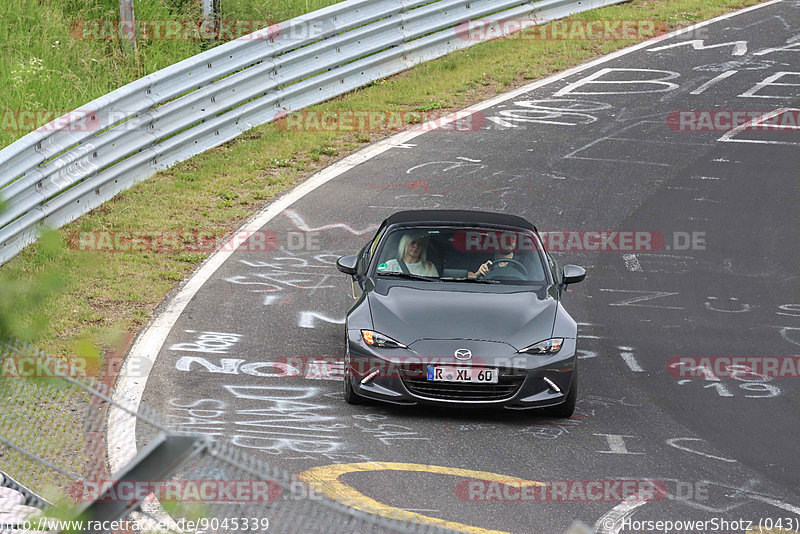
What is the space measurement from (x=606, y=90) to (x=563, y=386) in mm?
10762

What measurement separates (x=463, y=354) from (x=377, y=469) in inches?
49.1

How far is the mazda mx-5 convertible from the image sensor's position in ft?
25.2

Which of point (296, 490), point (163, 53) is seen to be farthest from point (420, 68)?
point (296, 490)

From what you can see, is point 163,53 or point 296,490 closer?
point 296,490

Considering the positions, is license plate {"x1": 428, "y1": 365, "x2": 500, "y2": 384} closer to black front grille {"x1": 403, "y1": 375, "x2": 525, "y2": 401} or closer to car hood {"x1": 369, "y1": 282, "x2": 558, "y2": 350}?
black front grille {"x1": 403, "y1": 375, "x2": 525, "y2": 401}

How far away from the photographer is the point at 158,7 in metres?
16.1

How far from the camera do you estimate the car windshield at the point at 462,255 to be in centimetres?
890

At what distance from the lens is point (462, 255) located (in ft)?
29.7

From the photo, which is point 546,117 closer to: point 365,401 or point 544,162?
point 544,162

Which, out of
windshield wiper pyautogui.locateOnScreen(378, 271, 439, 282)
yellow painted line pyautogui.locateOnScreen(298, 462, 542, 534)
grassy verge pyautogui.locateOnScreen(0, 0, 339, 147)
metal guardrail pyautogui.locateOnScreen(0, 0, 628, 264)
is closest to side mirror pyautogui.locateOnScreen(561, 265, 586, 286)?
windshield wiper pyautogui.locateOnScreen(378, 271, 439, 282)

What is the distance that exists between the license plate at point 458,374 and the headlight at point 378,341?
1.03ft

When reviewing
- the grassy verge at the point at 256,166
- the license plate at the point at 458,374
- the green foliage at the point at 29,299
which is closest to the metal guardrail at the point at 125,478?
the green foliage at the point at 29,299

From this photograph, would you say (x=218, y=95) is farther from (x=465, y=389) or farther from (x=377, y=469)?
(x=377, y=469)

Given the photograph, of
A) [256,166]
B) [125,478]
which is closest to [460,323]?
[125,478]
